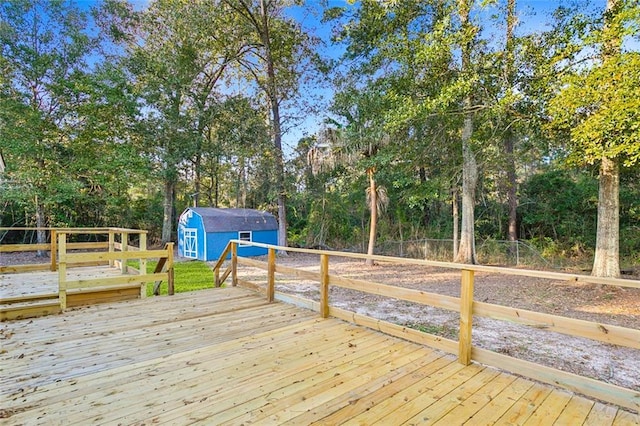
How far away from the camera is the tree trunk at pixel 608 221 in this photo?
746cm

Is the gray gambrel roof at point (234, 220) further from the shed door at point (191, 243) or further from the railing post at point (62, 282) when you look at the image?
the railing post at point (62, 282)

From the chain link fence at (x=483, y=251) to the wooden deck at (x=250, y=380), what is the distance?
10.1 metres

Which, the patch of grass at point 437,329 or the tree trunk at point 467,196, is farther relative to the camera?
the tree trunk at point 467,196

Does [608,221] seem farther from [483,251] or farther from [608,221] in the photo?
[483,251]

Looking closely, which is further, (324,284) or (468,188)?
(468,188)

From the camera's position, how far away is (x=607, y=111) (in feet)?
19.0

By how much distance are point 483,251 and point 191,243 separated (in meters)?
11.9

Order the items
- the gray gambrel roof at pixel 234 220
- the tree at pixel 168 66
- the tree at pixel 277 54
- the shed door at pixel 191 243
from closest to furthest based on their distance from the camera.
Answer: the gray gambrel roof at pixel 234 220 → the shed door at pixel 191 243 → the tree at pixel 277 54 → the tree at pixel 168 66

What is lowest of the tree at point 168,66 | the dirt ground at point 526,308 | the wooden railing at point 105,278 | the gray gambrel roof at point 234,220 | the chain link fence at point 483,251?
the dirt ground at point 526,308

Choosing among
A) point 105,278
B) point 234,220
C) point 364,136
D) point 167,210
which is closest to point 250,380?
point 105,278

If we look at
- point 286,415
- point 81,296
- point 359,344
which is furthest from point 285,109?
point 286,415

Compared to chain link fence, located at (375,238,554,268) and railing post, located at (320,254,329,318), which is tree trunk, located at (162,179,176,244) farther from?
railing post, located at (320,254,329,318)

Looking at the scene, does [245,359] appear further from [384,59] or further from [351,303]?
[384,59]

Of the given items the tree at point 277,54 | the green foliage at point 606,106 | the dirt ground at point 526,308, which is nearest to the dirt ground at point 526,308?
the dirt ground at point 526,308
